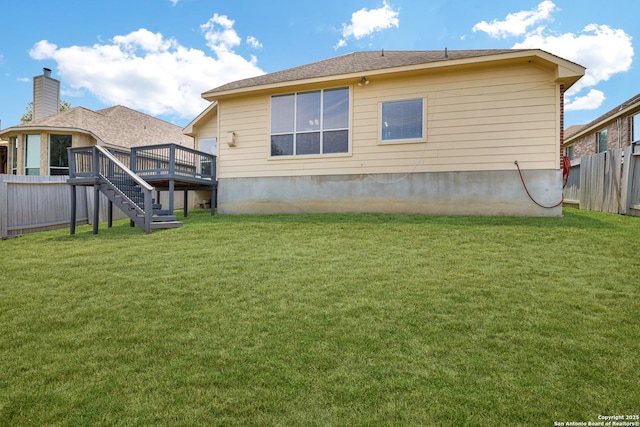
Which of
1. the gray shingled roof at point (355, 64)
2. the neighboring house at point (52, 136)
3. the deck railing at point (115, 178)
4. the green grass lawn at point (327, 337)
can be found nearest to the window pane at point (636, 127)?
the gray shingled roof at point (355, 64)

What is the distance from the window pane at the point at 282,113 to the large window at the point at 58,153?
1241cm

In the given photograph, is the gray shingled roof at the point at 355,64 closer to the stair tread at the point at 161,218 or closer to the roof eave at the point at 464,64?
the roof eave at the point at 464,64

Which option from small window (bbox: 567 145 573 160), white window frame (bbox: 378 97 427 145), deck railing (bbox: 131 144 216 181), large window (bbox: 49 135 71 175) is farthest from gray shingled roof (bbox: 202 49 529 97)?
small window (bbox: 567 145 573 160)

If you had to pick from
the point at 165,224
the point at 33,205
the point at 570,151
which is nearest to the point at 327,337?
the point at 165,224

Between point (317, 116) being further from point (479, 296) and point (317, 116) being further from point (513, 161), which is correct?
point (479, 296)

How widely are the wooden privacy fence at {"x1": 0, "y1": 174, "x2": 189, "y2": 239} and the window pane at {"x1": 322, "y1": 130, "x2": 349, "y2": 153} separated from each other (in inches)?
315

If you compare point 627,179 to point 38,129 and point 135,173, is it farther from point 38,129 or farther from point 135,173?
point 38,129

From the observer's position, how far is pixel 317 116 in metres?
10.3

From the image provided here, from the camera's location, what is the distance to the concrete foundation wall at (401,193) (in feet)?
27.5

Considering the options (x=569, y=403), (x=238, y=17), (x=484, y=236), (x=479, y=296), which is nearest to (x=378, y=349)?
(x=569, y=403)

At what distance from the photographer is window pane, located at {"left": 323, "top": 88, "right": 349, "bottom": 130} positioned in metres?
10.0

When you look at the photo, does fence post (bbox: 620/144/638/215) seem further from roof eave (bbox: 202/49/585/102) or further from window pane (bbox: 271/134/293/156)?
window pane (bbox: 271/134/293/156)

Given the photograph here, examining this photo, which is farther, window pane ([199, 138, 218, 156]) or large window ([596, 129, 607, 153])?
large window ([596, 129, 607, 153])

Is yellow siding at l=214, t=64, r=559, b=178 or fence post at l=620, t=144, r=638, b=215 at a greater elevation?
yellow siding at l=214, t=64, r=559, b=178
